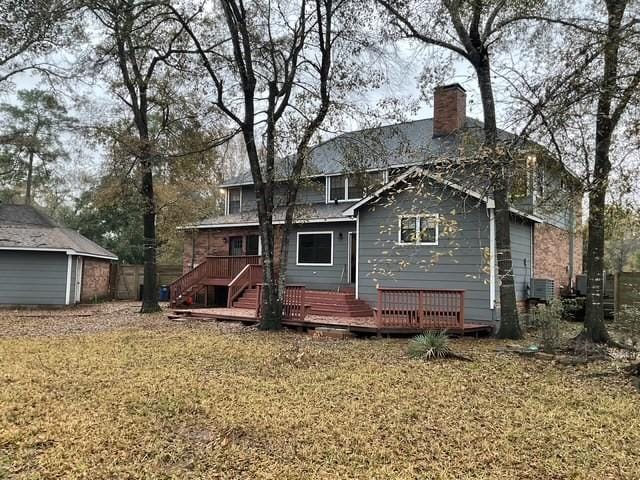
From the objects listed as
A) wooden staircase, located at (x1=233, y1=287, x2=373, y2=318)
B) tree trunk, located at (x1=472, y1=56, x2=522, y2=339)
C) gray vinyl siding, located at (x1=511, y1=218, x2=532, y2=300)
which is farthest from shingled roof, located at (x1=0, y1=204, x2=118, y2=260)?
gray vinyl siding, located at (x1=511, y1=218, x2=532, y2=300)

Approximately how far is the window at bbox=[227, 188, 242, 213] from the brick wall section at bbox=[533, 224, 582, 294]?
11.8 metres

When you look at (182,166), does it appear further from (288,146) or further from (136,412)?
(136,412)

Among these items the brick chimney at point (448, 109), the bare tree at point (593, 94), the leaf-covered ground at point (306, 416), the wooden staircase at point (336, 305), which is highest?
the brick chimney at point (448, 109)

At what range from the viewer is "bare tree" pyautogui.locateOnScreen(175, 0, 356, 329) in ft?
35.7

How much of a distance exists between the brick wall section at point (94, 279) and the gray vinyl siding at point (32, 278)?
1.99m

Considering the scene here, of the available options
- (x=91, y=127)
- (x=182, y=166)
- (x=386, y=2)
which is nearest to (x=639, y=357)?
(x=386, y=2)

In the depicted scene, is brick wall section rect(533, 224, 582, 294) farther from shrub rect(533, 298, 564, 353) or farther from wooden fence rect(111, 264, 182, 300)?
wooden fence rect(111, 264, 182, 300)

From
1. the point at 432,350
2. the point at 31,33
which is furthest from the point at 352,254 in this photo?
the point at 31,33

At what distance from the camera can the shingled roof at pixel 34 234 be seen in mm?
16219

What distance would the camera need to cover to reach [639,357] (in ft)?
23.7

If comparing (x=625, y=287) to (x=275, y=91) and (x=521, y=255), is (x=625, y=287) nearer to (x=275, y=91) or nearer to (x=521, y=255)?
(x=521, y=255)

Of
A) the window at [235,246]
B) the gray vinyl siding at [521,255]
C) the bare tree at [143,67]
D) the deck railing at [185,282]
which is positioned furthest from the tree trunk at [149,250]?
the gray vinyl siding at [521,255]

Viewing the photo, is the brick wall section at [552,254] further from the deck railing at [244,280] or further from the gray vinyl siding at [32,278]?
the gray vinyl siding at [32,278]

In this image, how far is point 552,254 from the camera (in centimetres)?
1465
